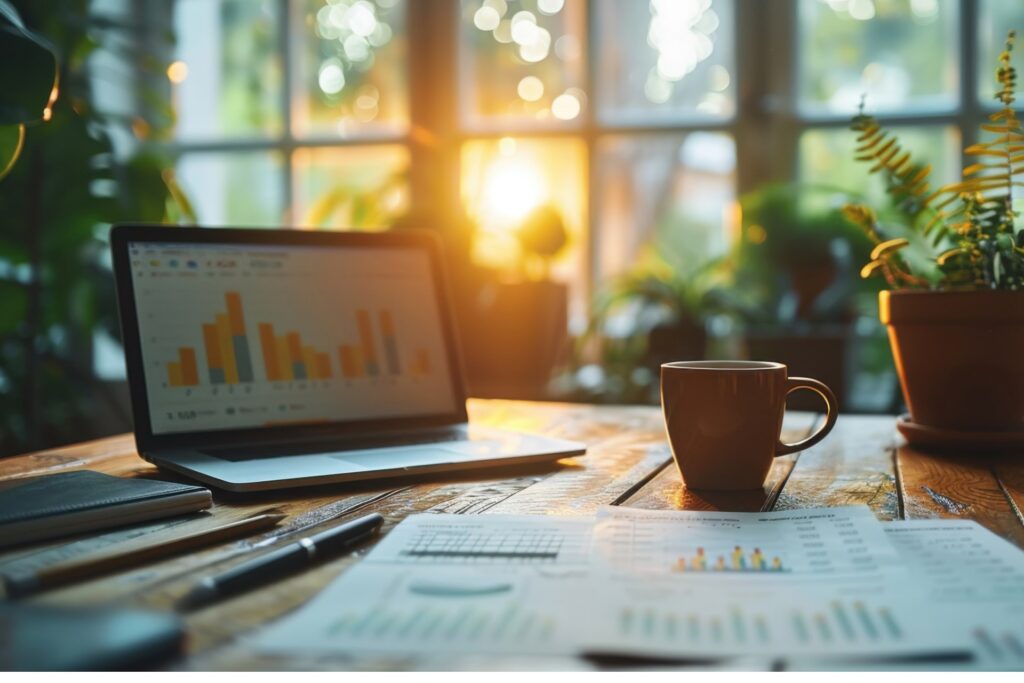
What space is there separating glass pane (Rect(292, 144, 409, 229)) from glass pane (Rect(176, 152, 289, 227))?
0.09 meters

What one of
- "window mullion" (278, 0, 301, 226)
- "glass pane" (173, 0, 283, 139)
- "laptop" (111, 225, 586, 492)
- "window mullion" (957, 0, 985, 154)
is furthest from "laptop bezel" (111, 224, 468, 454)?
"glass pane" (173, 0, 283, 139)

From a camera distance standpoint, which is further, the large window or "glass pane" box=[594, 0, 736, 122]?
"glass pane" box=[594, 0, 736, 122]

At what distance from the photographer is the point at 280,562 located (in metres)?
0.49

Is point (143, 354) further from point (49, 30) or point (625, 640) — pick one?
point (49, 30)

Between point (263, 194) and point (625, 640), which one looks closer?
point (625, 640)

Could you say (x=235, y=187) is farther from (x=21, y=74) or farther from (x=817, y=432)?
(x=817, y=432)

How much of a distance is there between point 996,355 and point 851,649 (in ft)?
1.88

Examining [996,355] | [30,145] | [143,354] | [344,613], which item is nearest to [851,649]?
[344,613]

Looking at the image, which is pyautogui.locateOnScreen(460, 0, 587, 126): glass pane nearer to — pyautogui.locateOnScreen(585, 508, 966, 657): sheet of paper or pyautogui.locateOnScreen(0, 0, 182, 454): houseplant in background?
pyautogui.locateOnScreen(0, 0, 182, 454): houseplant in background

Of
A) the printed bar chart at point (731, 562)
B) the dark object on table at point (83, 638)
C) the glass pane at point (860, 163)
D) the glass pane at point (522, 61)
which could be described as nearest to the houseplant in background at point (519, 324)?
the glass pane at point (522, 61)

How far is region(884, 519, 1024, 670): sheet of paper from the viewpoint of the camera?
38 centimetres

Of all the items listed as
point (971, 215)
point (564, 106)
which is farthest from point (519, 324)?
point (971, 215)

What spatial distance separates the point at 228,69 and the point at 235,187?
17.0 inches

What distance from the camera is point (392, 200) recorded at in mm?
2992
